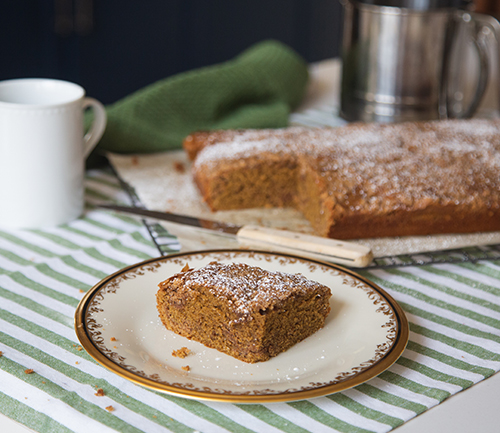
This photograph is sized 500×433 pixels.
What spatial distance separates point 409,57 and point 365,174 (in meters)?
0.64

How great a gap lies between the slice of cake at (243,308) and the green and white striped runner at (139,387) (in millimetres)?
106

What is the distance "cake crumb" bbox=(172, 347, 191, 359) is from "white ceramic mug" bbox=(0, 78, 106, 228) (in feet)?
2.14

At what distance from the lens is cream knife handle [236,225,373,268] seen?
1.22 metres

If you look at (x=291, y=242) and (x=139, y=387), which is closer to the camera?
(x=139, y=387)

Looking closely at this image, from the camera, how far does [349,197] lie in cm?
Answer: 147

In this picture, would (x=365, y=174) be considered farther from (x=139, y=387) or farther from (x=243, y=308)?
(x=139, y=387)

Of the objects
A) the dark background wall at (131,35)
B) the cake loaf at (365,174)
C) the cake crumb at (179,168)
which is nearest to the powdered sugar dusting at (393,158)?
the cake loaf at (365,174)

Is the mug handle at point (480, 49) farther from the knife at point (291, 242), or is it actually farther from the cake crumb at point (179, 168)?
the knife at point (291, 242)

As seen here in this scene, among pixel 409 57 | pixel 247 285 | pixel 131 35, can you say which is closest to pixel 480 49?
pixel 409 57

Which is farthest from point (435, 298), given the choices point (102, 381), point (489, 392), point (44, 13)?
point (44, 13)

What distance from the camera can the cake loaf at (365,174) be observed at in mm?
1468

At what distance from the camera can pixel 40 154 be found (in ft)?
4.69

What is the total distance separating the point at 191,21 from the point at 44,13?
1045mm

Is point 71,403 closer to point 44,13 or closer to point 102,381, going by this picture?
point 102,381
